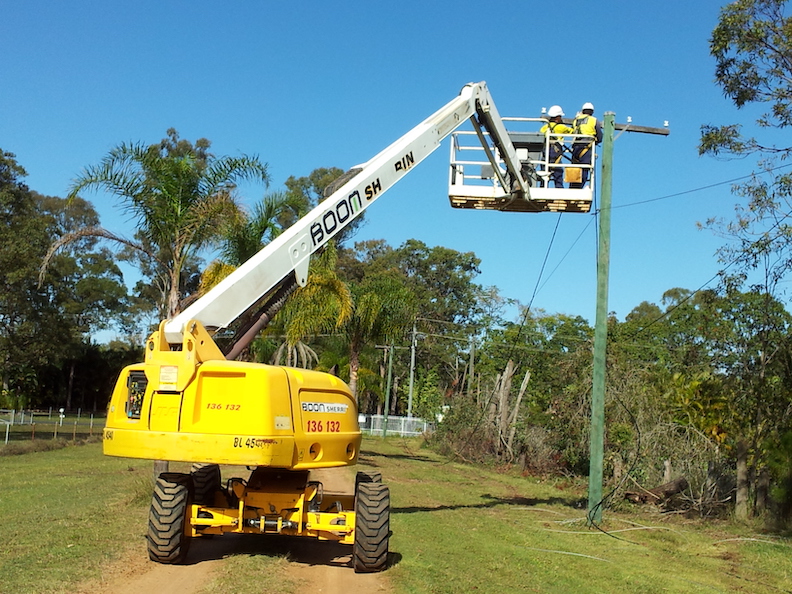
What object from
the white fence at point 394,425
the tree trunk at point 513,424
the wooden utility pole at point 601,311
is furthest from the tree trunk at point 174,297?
the white fence at point 394,425

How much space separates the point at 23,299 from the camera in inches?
1620

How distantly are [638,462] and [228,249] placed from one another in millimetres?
11073

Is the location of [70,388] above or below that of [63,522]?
above

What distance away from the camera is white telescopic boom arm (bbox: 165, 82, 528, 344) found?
9.47 meters

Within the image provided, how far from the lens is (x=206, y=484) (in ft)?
33.6

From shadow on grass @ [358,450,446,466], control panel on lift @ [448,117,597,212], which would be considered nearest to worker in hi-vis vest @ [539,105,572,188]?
control panel on lift @ [448,117,597,212]

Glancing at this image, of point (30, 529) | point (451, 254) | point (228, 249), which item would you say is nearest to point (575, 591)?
point (30, 529)

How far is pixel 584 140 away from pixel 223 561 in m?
9.19

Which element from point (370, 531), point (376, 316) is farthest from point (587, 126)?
point (376, 316)

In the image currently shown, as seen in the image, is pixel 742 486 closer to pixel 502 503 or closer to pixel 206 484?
pixel 502 503

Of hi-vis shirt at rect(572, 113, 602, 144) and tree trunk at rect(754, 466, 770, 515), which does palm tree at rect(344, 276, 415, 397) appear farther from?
hi-vis shirt at rect(572, 113, 602, 144)

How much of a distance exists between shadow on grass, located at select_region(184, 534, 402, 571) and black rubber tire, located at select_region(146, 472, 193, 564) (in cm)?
37

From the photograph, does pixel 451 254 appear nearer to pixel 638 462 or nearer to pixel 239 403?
pixel 638 462

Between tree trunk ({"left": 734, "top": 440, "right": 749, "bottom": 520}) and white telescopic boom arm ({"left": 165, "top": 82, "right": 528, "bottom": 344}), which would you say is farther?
tree trunk ({"left": 734, "top": 440, "right": 749, "bottom": 520})
